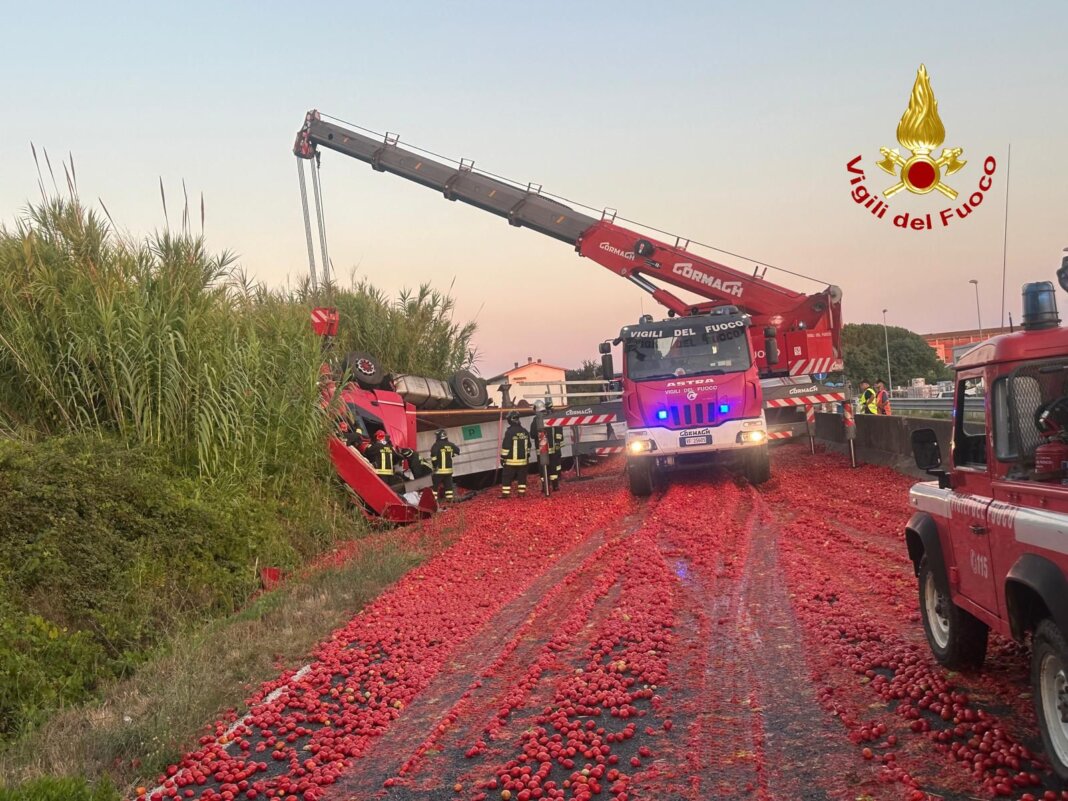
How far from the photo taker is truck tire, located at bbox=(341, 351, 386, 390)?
16.5 meters

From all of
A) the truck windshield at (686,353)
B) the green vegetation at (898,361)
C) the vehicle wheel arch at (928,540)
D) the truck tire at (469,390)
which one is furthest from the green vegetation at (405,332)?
the green vegetation at (898,361)

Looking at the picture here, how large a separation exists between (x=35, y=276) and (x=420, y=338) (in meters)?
15.3

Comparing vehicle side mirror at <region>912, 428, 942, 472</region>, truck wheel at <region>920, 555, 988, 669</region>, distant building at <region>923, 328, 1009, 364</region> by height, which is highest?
distant building at <region>923, 328, 1009, 364</region>

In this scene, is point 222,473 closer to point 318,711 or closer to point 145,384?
point 145,384

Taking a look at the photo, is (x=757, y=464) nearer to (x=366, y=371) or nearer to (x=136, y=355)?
(x=366, y=371)

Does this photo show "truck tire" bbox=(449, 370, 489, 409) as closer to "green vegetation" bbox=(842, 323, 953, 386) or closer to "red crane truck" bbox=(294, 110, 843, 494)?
"red crane truck" bbox=(294, 110, 843, 494)

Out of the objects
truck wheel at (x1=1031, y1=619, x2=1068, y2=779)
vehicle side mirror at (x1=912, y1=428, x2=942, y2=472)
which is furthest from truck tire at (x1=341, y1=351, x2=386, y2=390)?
truck wheel at (x1=1031, y1=619, x2=1068, y2=779)

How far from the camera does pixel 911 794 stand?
3.94 metres

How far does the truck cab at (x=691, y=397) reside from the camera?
15047 mm

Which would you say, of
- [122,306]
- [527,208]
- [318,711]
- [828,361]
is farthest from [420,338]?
[318,711]

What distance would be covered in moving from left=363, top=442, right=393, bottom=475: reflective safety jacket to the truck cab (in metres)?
3.83

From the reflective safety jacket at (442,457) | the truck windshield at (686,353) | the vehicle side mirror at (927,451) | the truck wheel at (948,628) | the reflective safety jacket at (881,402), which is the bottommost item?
the truck wheel at (948,628)

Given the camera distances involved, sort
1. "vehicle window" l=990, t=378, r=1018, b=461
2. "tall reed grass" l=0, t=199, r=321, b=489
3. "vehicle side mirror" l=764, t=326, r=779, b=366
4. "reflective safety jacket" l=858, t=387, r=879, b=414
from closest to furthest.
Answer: "vehicle window" l=990, t=378, r=1018, b=461 → "tall reed grass" l=0, t=199, r=321, b=489 → "vehicle side mirror" l=764, t=326, r=779, b=366 → "reflective safety jacket" l=858, t=387, r=879, b=414

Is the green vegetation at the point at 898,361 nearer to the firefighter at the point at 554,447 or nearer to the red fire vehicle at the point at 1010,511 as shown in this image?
the firefighter at the point at 554,447
